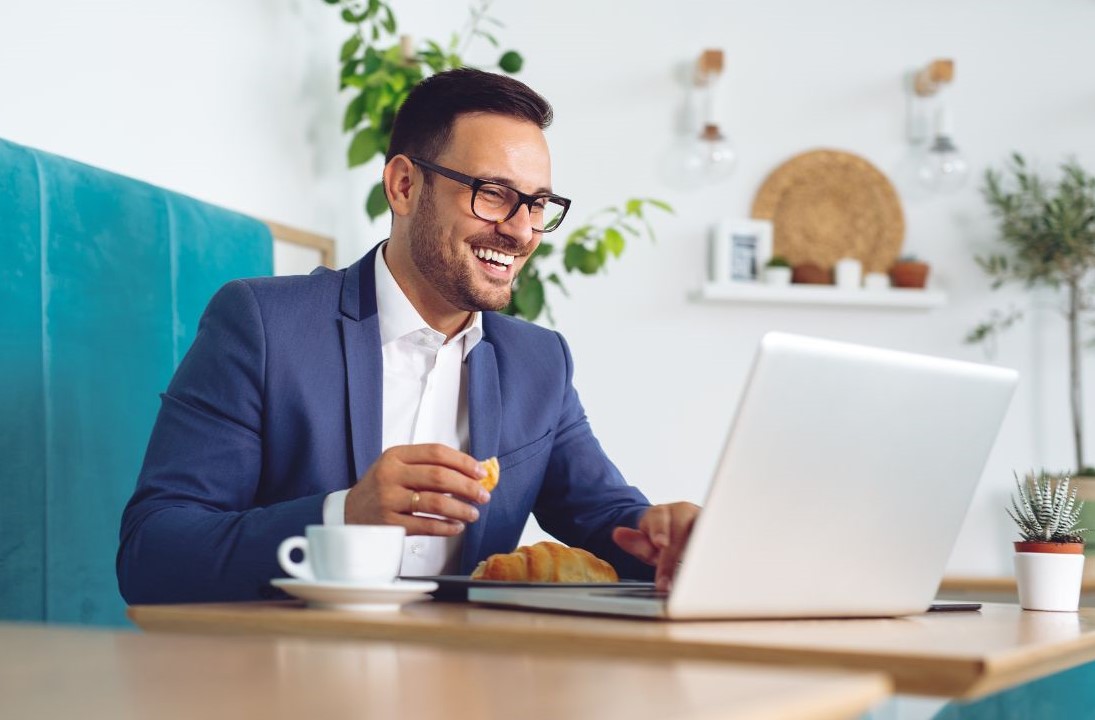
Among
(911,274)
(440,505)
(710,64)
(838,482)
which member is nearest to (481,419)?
(440,505)

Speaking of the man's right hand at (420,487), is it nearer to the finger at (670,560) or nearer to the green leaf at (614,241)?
the finger at (670,560)

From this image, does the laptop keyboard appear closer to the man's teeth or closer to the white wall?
the man's teeth

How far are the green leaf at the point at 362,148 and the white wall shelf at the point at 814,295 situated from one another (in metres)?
1.28

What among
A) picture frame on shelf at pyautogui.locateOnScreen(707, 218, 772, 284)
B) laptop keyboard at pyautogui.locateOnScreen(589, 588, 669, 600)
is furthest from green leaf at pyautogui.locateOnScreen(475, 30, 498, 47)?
laptop keyboard at pyautogui.locateOnScreen(589, 588, 669, 600)

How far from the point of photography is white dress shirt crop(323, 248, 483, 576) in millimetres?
1865

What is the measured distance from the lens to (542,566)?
134 cm

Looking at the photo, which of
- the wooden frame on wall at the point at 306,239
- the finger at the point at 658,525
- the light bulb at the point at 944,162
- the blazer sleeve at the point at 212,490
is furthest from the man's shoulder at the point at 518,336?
the light bulb at the point at 944,162

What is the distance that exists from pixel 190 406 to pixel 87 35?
1067 mm

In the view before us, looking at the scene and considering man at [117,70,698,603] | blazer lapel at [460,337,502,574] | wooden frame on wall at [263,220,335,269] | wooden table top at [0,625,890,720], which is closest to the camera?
wooden table top at [0,625,890,720]

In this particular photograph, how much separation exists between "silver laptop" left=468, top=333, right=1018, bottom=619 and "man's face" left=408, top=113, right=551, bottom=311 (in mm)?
842

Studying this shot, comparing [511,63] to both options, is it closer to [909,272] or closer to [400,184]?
[400,184]

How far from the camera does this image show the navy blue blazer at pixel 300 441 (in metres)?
1.36

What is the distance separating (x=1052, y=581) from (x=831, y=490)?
0.46 m

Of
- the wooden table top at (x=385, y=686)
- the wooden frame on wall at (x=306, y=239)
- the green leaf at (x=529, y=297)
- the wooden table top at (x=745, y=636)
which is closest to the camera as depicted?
the wooden table top at (x=385, y=686)
